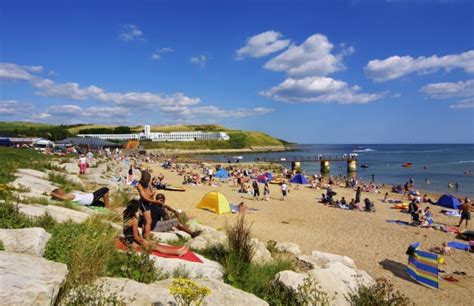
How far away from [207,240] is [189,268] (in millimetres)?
1970

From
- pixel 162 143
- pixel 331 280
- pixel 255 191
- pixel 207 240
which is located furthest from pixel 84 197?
pixel 162 143

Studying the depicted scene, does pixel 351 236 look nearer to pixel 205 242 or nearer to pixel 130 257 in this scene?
pixel 205 242

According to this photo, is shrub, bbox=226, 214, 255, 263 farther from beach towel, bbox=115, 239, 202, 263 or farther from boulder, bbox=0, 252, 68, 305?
boulder, bbox=0, 252, 68, 305

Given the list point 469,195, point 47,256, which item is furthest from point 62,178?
point 469,195

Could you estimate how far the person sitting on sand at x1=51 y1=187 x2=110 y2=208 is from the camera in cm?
834

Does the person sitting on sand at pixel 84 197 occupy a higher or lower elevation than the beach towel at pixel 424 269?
higher

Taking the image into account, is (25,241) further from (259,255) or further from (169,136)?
(169,136)

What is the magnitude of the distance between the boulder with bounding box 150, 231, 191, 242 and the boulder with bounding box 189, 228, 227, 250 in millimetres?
439

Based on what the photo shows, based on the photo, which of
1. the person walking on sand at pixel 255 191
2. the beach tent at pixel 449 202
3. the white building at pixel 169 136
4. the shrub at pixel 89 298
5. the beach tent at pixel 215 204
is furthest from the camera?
the white building at pixel 169 136

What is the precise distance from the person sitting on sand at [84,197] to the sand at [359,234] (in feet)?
12.7

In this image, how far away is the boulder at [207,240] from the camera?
21.3ft

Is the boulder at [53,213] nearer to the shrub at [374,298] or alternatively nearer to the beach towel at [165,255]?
the beach towel at [165,255]

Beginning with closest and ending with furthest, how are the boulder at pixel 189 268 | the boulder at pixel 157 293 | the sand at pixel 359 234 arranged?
the boulder at pixel 157 293 → the boulder at pixel 189 268 → the sand at pixel 359 234

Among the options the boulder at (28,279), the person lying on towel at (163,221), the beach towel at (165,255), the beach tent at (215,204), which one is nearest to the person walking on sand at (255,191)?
the beach tent at (215,204)
